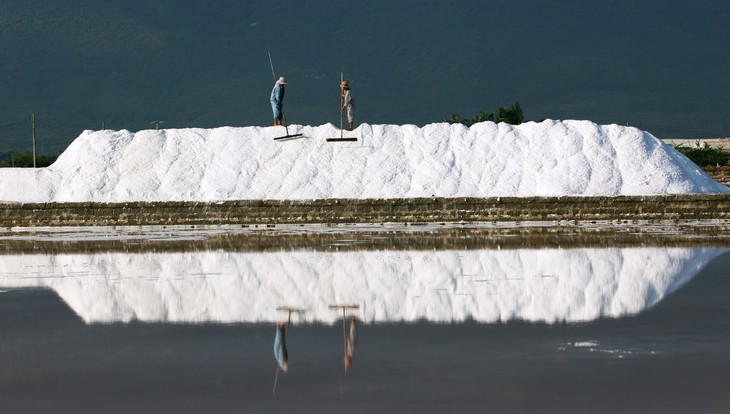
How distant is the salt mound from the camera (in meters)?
28.1

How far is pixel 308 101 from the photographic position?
19362 centimetres

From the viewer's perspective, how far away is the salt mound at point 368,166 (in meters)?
28.1

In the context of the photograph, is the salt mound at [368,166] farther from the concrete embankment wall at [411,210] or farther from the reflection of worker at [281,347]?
the reflection of worker at [281,347]

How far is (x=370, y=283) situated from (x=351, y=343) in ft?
11.7

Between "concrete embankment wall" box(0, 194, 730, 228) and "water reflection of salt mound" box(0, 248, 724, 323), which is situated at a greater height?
"water reflection of salt mound" box(0, 248, 724, 323)

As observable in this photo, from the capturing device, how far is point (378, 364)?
6.67 metres

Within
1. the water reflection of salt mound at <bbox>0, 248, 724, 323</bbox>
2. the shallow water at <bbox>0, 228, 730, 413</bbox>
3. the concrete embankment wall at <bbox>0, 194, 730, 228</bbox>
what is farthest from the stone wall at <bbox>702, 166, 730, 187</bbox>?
the shallow water at <bbox>0, 228, 730, 413</bbox>

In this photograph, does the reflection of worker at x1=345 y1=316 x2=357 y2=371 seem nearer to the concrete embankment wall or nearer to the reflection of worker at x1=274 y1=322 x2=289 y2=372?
the reflection of worker at x1=274 y1=322 x2=289 y2=372

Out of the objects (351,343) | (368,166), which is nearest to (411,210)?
(368,166)

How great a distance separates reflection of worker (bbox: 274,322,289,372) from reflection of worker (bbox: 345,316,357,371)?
348 mm

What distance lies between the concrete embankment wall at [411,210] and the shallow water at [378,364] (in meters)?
16.3

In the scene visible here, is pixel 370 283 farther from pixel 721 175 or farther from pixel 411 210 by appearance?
pixel 721 175

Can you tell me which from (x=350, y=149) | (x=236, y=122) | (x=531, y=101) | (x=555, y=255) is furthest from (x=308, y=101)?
(x=555, y=255)

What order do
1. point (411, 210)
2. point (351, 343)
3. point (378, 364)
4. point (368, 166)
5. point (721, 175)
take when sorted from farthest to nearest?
point (721, 175) → point (368, 166) → point (411, 210) → point (351, 343) → point (378, 364)
